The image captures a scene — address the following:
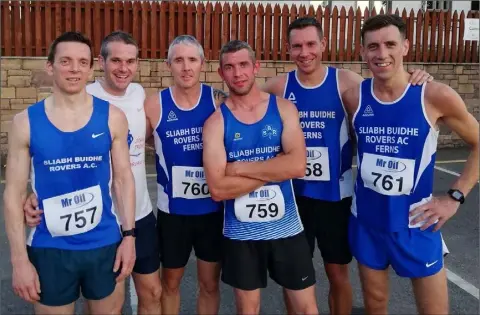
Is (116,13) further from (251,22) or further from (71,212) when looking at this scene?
(71,212)

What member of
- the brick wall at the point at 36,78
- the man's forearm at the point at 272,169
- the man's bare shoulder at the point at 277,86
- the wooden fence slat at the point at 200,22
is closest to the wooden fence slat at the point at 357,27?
the brick wall at the point at 36,78

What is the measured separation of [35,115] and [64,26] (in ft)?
27.7

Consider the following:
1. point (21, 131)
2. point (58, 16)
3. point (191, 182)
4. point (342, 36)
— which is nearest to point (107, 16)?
point (58, 16)

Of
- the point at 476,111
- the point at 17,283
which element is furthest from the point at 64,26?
the point at 476,111

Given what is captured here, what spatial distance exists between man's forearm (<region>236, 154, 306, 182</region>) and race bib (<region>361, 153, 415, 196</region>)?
1.46 ft

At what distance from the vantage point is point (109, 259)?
9.54 ft

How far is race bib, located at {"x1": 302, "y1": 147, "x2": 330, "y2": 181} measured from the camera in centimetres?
350

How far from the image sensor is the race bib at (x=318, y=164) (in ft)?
11.5

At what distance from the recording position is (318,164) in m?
3.50

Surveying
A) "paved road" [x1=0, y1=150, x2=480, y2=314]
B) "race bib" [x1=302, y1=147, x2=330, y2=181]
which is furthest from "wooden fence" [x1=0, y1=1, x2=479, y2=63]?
"race bib" [x1=302, y1=147, x2=330, y2=181]

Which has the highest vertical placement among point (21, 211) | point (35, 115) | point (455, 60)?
point (455, 60)

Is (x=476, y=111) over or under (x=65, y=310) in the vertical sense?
over

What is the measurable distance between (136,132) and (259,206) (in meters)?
0.96

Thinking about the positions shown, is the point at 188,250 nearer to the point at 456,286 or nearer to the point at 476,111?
the point at 456,286
